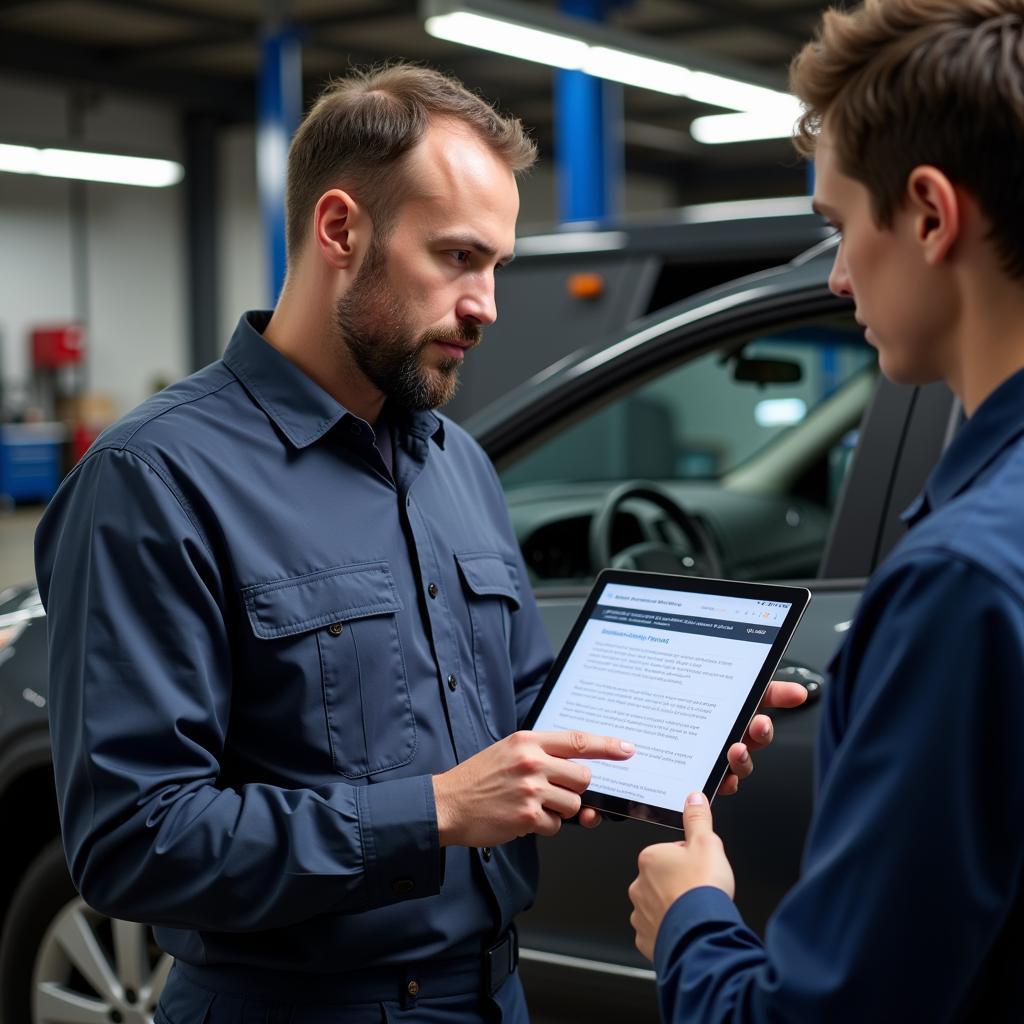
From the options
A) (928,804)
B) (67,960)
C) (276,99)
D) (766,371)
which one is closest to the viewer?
(928,804)

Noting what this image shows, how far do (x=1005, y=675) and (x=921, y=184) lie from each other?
32 centimetres

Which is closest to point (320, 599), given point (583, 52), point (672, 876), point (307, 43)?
point (672, 876)

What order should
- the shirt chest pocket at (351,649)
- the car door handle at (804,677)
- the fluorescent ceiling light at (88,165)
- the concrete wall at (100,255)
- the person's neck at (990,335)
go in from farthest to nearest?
1. the concrete wall at (100,255)
2. the fluorescent ceiling light at (88,165)
3. the car door handle at (804,677)
4. the shirt chest pocket at (351,649)
5. the person's neck at (990,335)

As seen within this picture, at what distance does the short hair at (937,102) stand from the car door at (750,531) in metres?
1.12

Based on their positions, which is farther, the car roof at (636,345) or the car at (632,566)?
the car roof at (636,345)

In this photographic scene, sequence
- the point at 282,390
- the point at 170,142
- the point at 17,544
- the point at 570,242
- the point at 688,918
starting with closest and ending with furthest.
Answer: the point at 688,918 → the point at 282,390 → the point at 570,242 → the point at 17,544 → the point at 170,142

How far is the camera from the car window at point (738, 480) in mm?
2783

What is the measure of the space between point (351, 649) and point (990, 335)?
0.74 m

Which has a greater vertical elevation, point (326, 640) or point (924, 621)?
point (924, 621)

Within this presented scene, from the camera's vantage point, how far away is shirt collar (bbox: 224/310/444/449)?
4.72 feet

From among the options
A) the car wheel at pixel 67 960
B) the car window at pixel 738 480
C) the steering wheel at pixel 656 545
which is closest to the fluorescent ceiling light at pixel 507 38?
the car window at pixel 738 480

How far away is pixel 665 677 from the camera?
145 centimetres

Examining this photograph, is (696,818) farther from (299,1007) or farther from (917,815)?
(299,1007)

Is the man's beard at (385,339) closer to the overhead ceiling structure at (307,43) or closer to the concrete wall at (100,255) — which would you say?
the overhead ceiling structure at (307,43)
